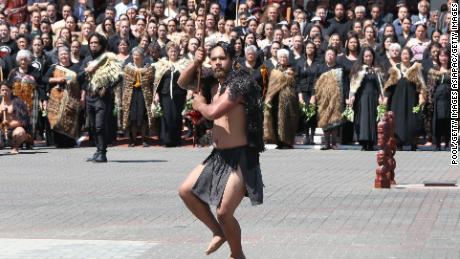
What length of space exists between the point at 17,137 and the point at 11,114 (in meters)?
0.51

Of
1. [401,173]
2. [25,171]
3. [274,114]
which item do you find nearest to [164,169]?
[25,171]

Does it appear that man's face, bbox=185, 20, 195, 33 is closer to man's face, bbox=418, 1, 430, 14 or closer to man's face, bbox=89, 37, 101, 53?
man's face, bbox=418, 1, 430, 14

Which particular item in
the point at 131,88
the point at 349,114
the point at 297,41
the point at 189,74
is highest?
the point at 189,74

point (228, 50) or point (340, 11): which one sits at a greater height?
point (228, 50)

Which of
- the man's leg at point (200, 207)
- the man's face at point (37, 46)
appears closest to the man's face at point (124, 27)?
the man's face at point (37, 46)

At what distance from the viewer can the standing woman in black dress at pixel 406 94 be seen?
81.7ft

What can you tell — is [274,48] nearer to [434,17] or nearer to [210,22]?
[210,22]

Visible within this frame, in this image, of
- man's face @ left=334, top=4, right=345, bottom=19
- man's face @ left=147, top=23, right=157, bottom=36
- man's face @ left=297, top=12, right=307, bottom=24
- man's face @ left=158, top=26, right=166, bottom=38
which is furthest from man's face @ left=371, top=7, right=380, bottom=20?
man's face @ left=147, top=23, right=157, bottom=36

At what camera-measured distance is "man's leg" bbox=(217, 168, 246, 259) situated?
10.7 metres

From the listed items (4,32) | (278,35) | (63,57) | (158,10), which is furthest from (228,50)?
(158,10)

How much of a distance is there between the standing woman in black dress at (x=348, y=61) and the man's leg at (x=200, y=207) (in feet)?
47.5

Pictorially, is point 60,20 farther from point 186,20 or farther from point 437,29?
point 437,29

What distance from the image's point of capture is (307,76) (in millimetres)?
25547

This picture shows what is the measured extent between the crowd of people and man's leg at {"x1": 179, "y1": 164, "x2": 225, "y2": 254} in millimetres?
12852
